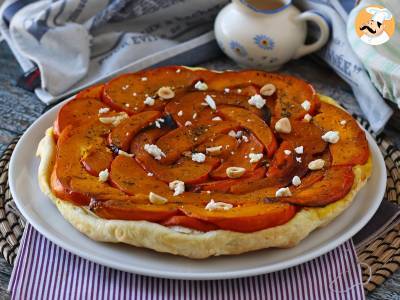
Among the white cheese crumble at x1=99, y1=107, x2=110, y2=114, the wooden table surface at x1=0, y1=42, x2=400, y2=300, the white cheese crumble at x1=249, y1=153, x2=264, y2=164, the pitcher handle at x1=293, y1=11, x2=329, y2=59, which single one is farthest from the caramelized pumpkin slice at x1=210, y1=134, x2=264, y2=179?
the pitcher handle at x1=293, y1=11, x2=329, y2=59

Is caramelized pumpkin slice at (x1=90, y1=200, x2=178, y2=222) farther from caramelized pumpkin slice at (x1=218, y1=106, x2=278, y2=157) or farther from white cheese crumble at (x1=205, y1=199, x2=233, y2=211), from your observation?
caramelized pumpkin slice at (x1=218, y1=106, x2=278, y2=157)

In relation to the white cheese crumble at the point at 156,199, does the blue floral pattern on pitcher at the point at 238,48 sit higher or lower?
lower

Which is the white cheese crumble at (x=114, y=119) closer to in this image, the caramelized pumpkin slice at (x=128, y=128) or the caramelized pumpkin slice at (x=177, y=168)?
the caramelized pumpkin slice at (x=128, y=128)

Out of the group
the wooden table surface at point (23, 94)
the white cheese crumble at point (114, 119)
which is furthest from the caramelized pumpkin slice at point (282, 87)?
the wooden table surface at point (23, 94)

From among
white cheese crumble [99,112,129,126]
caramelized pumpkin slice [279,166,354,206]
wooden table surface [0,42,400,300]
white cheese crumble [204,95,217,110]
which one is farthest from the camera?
wooden table surface [0,42,400,300]

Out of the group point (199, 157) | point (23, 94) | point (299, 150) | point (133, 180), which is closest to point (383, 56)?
point (299, 150)

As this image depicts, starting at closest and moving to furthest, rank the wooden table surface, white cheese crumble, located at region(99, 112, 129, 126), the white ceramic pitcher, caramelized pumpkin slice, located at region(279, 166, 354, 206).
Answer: caramelized pumpkin slice, located at region(279, 166, 354, 206), white cheese crumble, located at region(99, 112, 129, 126), the wooden table surface, the white ceramic pitcher

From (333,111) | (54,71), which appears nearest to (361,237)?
(333,111)
